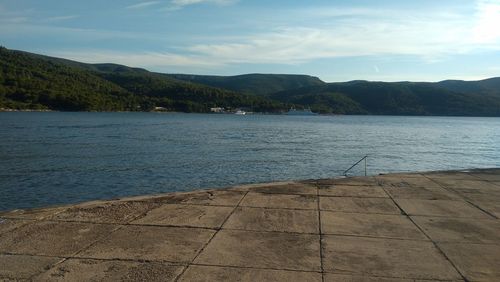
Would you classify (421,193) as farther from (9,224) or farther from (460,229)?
(9,224)

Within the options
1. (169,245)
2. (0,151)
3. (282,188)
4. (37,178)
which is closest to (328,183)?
(282,188)

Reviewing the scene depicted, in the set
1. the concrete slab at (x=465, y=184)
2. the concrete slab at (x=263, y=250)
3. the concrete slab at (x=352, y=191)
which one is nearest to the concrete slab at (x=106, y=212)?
the concrete slab at (x=263, y=250)

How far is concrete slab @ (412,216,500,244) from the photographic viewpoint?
6800mm

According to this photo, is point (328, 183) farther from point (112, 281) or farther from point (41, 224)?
point (112, 281)

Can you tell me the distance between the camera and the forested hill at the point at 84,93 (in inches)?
5768

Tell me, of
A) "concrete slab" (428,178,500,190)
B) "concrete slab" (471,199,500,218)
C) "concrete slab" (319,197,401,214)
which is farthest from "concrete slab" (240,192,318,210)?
"concrete slab" (428,178,500,190)

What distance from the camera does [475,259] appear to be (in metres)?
5.88

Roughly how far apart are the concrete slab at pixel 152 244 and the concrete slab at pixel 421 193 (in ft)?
16.7

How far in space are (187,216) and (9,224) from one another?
2.59 meters

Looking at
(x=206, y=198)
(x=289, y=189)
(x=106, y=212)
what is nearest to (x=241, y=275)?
(x=106, y=212)

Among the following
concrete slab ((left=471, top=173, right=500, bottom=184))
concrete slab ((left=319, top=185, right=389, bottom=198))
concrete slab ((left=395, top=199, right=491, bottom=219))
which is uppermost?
concrete slab ((left=395, top=199, right=491, bottom=219))

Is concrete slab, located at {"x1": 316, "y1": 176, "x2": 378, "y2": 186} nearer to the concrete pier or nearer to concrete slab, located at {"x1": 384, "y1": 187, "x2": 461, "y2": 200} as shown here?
concrete slab, located at {"x1": 384, "y1": 187, "x2": 461, "y2": 200}

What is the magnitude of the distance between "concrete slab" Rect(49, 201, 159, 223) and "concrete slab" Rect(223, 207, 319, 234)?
1590mm

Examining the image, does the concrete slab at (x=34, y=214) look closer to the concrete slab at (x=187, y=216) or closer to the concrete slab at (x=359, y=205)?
the concrete slab at (x=187, y=216)
